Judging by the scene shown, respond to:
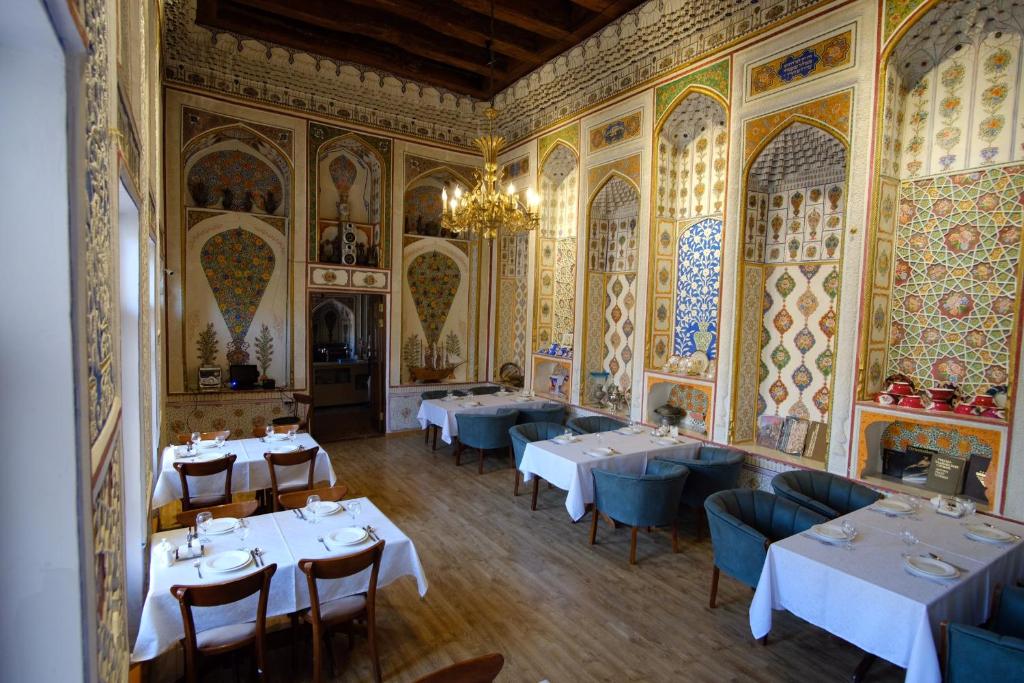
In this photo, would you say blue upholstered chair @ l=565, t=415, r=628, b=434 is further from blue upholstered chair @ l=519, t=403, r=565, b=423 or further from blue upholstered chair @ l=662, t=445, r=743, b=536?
blue upholstered chair @ l=662, t=445, r=743, b=536

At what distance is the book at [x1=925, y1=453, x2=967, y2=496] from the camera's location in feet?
15.2

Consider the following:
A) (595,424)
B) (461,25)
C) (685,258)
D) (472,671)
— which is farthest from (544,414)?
(472,671)

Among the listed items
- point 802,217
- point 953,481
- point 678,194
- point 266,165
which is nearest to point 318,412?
point 266,165

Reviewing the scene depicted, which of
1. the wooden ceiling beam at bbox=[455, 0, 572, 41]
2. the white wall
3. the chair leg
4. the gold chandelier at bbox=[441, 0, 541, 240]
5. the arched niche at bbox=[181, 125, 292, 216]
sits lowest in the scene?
the chair leg

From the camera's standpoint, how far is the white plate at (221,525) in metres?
3.35

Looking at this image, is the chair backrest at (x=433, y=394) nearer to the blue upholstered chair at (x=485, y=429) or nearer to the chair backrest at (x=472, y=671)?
the blue upholstered chair at (x=485, y=429)

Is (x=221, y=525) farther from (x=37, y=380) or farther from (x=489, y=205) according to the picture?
(x=489, y=205)

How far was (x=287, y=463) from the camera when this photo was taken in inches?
193

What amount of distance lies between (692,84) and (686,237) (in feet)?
5.97

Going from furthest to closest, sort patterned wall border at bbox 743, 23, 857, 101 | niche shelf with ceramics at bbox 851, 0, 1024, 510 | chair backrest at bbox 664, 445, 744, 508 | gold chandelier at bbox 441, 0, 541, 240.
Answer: gold chandelier at bbox 441, 0, 541, 240
chair backrest at bbox 664, 445, 744, 508
patterned wall border at bbox 743, 23, 857, 101
niche shelf with ceramics at bbox 851, 0, 1024, 510

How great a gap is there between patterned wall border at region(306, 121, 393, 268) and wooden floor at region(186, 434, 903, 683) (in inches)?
181

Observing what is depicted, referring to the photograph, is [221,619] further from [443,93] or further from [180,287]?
[443,93]

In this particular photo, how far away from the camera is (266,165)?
27.4 ft

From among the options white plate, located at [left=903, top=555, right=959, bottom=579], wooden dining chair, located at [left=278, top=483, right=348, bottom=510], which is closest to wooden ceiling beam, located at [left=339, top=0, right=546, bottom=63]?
wooden dining chair, located at [left=278, top=483, right=348, bottom=510]
